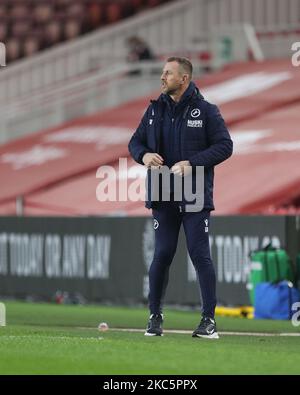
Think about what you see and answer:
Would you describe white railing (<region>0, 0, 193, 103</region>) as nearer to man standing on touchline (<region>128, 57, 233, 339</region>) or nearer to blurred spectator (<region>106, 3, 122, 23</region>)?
blurred spectator (<region>106, 3, 122, 23</region>)

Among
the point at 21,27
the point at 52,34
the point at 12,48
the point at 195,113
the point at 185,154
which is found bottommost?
the point at 185,154

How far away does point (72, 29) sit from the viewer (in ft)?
106

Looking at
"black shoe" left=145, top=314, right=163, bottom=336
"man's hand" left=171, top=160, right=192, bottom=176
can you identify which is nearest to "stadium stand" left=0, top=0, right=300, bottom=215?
"black shoe" left=145, top=314, right=163, bottom=336

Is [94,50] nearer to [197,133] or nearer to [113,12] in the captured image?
[113,12]

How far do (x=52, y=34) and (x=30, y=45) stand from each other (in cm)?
54

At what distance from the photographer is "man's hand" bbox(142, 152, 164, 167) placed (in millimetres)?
11039

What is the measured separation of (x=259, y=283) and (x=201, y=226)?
482 cm

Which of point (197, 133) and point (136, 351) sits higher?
point (197, 133)

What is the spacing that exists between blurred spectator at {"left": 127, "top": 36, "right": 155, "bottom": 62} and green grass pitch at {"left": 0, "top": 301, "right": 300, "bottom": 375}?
1602 cm

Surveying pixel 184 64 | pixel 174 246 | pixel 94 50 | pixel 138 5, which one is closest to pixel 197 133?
pixel 184 64

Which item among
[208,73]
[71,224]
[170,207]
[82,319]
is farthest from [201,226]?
[208,73]

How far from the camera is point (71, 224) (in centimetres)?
1886

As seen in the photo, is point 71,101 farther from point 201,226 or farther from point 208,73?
point 201,226
